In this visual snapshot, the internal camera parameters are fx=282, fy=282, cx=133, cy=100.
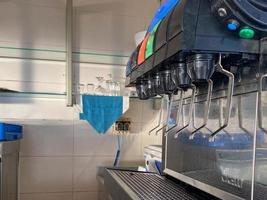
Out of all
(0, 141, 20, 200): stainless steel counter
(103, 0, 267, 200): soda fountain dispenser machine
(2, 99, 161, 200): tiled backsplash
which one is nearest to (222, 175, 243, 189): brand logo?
(103, 0, 267, 200): soda fountain dispenser machine

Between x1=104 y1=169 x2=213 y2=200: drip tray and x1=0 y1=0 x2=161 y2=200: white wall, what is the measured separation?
603 mm

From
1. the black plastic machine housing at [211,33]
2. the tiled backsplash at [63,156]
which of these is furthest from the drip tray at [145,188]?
the tiled backsplash at [63,156]

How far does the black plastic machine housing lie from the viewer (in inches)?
15.4

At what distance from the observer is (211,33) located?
422 mm

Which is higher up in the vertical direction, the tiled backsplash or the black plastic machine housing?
the black plastic machine housing

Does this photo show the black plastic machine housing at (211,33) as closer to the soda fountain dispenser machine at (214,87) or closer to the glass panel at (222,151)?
the soda fountain dispenser machine at (214,87)

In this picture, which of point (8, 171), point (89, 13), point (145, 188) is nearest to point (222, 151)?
point (145, 188)

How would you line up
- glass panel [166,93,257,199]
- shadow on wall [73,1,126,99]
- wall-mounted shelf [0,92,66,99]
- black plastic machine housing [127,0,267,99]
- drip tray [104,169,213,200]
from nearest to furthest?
black plastic machine housing [127,0,267,99], glass panel [166,93,257,199], drip tray [104,169,213,200], wall-mounted shelf [0,92,66,99], shadow on wall [73,1,126,99]

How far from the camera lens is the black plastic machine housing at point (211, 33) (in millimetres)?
391

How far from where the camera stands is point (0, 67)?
1.36 meters

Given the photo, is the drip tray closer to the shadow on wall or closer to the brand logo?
the brand logo

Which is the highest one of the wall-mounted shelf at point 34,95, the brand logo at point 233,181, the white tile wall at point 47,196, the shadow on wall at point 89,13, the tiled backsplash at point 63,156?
the shadow on wall at point 89,13

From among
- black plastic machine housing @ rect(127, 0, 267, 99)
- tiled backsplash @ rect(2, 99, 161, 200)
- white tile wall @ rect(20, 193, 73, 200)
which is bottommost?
white tile wall @ rect(20, 193, 73, 200)

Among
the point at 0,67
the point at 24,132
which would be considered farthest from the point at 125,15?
the point at 24,132
